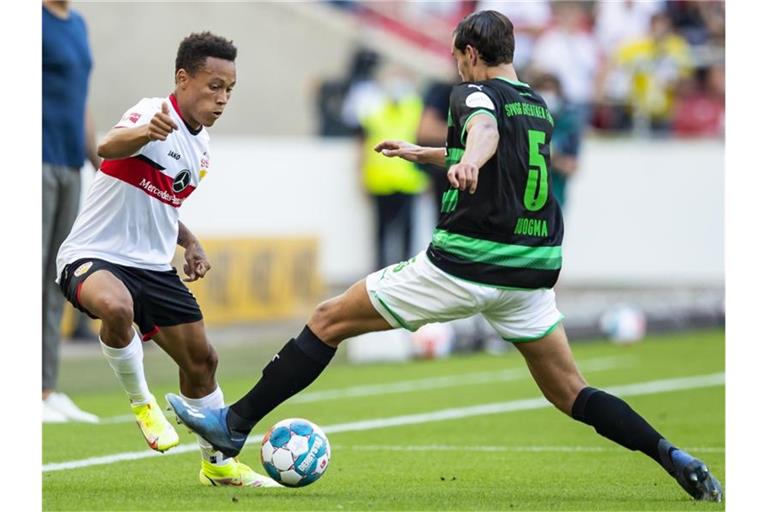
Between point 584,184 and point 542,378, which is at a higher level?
point 584,184

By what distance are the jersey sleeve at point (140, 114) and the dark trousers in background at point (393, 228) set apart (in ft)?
32.8

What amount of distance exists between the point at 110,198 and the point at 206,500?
158cm

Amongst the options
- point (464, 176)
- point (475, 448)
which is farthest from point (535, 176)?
point (475, 448)

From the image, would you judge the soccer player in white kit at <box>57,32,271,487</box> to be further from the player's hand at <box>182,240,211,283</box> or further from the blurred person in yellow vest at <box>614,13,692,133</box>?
the blurred person in yellow vest at <box>614,13,692,133</box>

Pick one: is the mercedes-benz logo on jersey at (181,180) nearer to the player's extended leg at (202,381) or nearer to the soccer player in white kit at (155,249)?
the soccer player in white kit at (155,249)

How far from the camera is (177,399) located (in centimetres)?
655

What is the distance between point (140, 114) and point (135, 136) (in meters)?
0.32

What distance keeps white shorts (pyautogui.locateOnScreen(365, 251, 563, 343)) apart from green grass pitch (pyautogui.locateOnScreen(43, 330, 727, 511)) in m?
0.81

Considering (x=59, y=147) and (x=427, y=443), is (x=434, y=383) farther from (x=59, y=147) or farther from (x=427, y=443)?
(x=59, y=147)

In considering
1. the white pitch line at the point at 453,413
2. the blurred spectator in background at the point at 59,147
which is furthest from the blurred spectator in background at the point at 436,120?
the blurred spectator in background at the point at 59,147

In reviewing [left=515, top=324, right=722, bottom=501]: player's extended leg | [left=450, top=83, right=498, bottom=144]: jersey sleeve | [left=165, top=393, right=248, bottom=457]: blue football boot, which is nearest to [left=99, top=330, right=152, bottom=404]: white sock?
[left=165, top=393, right=248, bottom=457]: blue football boot

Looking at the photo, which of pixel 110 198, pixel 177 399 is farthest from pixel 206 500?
pixel 110 198

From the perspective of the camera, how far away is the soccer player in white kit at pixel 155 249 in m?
6.75

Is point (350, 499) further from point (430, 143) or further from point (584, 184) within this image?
point (584, 184)
